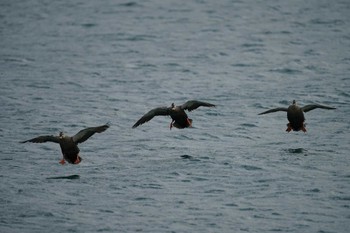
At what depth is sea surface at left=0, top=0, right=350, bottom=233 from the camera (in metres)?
23.2

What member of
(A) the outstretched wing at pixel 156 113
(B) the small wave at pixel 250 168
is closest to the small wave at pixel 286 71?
(B) the small wave at pixel 250 168

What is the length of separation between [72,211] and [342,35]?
2421cm

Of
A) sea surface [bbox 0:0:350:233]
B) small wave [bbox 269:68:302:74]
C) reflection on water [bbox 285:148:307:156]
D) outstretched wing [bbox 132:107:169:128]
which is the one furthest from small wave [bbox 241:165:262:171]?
small wave [bbox 269:68:302:74]

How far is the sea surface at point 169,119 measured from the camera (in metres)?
23.2

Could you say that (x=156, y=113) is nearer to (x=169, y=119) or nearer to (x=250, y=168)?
(x=250, y=168)

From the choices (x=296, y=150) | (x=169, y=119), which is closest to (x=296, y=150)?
(x=296, y=150)

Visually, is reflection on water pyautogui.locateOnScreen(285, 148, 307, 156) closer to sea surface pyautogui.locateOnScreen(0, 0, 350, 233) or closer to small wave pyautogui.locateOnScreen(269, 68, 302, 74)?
sea surface pyautogui.locateOnScreen(0, 0, 350, 233)

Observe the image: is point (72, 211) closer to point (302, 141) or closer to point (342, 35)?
point (302, 141)

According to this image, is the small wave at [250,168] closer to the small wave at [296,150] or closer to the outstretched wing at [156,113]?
the small wave at [296,150]

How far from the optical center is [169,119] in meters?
32.1

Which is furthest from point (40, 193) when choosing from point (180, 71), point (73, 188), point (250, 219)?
point (180, 71)

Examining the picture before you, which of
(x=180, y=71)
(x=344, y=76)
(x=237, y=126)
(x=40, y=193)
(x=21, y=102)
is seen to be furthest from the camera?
(x=180, y=71)

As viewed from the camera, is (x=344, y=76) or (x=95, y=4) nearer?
(x=344, y=76)

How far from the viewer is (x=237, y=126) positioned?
30781 mm
